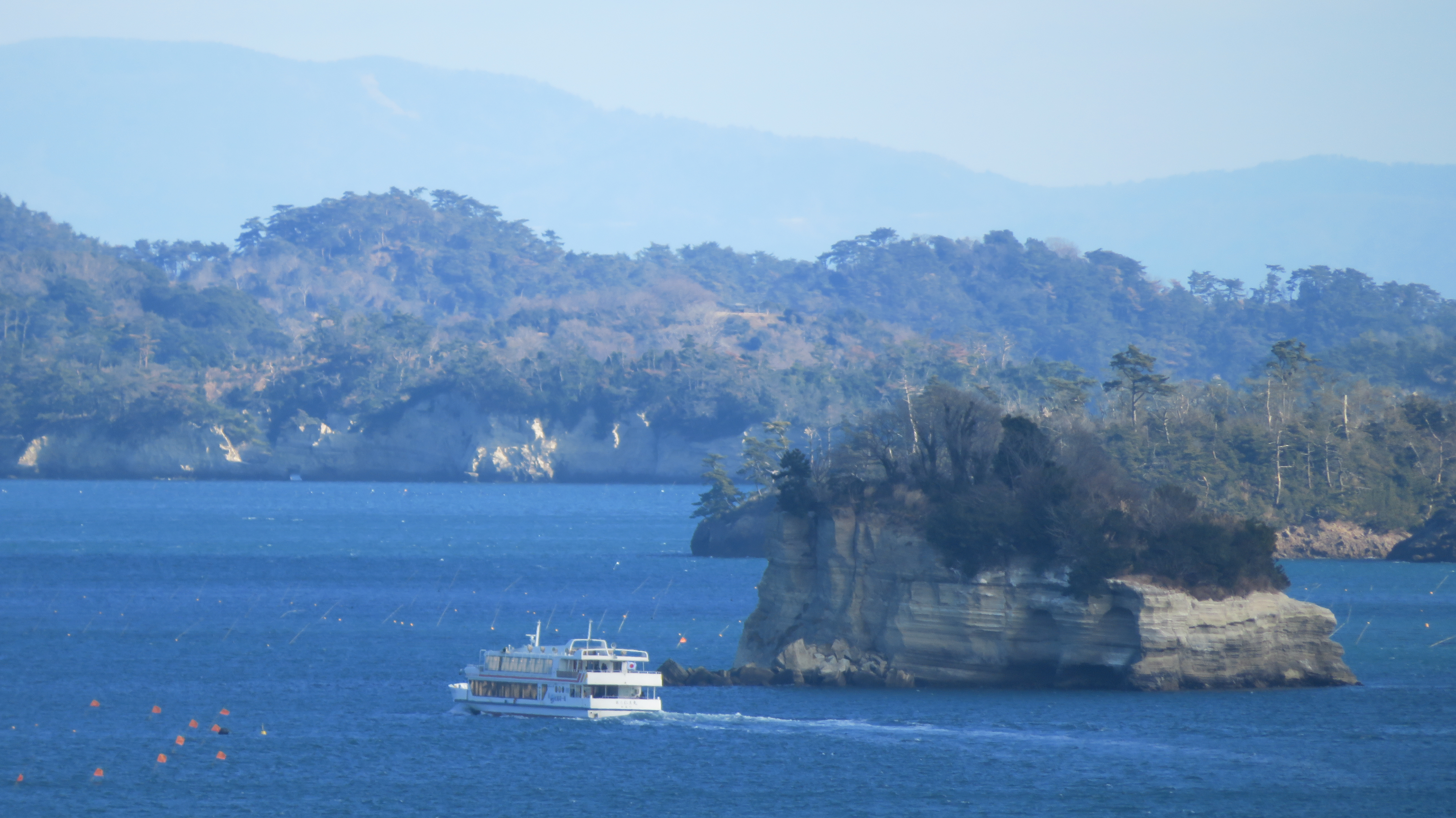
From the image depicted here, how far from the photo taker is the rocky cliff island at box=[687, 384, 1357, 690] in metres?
46.0

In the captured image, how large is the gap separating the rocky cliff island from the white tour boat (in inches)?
209

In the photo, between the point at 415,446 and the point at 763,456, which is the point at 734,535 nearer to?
the point at 763,456

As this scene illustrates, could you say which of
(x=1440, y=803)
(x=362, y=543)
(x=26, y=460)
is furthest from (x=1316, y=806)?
(x=26, y=460)

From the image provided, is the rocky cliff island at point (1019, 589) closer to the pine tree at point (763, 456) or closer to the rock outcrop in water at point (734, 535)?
the rock outcrop in water at point (734, 535)

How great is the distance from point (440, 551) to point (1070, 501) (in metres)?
61.6

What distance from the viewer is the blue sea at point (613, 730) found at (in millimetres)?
36219

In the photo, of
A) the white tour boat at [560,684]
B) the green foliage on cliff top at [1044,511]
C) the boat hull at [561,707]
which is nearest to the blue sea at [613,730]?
the boat hull at [561,707]

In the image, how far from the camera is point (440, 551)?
102 metres

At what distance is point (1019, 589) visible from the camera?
153 ft

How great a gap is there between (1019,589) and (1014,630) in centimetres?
133

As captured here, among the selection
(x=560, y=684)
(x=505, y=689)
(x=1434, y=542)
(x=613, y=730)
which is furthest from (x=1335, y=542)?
(x=613, y=730)

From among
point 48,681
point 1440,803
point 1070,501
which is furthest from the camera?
point 48,681

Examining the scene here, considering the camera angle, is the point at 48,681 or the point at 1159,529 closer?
the point at 1159,529

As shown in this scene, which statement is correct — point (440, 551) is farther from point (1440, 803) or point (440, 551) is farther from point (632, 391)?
point (632, 391)
